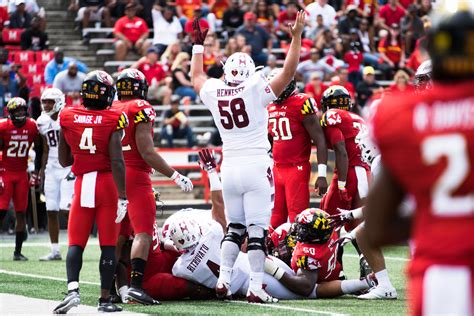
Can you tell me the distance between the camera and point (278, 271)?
9148mm

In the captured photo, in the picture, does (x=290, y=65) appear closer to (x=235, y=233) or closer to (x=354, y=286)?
(x=235, y=233)

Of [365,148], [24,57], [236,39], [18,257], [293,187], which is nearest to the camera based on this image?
[365,148]

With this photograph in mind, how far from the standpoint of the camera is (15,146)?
44.6 ft

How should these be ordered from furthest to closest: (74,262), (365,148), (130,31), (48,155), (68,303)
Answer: (130,31), (48,155), (365,148), (74,262), (68,303)

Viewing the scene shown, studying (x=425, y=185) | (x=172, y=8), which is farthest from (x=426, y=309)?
(x=172, y=8)

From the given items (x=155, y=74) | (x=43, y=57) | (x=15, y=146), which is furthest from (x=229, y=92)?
(x=43, y=57)

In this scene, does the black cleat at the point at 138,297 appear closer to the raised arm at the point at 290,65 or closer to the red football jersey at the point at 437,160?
the raised arm at the point at 290,65

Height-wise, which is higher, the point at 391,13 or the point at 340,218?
the point at 391,13

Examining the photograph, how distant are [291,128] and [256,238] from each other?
2009 mm

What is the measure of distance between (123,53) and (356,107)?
16.5 feet

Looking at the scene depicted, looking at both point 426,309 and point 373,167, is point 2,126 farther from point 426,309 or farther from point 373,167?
point 426,309

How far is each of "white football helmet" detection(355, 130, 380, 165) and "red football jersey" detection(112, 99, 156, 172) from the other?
1967 mm

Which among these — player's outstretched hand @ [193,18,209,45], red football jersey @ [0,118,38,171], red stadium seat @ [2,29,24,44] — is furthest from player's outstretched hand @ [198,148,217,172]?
red stadium seat @ [2,29,24,44]

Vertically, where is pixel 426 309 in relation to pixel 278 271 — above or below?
above
